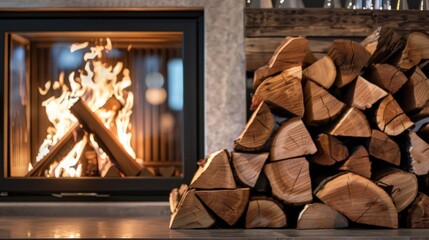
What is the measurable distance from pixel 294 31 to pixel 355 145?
673 millimetres

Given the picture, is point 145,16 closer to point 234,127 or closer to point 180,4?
point 180,4

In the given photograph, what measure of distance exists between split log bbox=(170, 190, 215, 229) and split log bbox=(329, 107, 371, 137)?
20.2 inches

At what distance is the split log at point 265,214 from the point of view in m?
2.23

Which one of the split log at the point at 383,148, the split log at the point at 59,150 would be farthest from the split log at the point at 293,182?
the split log at the point at 59,150

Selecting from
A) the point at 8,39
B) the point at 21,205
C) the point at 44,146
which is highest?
the point at 8,39

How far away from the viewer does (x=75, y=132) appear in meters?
3.04

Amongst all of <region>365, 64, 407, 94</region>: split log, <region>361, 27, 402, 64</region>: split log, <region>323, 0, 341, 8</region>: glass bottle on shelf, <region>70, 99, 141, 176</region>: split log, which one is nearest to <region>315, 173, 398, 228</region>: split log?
<region>365, 64, 407, 94</region>: split log

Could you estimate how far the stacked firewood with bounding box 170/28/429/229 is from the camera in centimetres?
222

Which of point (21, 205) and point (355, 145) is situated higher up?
point (355, 145)

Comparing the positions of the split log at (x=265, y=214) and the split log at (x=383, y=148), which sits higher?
the split log at (x=383, y=148)

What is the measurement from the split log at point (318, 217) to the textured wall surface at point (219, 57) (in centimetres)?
66

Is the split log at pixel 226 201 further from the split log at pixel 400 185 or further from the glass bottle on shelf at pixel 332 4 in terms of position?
the glass bottle on shelf at pixel 332 4

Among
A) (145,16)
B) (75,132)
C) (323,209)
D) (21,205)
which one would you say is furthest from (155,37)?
(323,209)

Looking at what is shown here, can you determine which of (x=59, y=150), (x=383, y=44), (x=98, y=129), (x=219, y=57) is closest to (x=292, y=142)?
(x=383, y=44)
